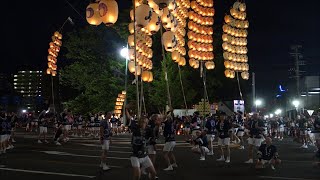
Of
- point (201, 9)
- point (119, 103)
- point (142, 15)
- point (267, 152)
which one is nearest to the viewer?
point (267, 152)

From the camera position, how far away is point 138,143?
9.84 metres

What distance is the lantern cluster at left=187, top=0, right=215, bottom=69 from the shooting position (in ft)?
111

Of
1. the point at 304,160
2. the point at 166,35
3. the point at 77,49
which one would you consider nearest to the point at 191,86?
the point at 77,49

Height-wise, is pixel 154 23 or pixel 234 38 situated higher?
pixel 234 38

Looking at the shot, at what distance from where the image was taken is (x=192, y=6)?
33844 millimetres

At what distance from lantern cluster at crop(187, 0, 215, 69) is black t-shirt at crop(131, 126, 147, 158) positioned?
960 inches

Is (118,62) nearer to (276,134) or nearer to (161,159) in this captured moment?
(276,134)

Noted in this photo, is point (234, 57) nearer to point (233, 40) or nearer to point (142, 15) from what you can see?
point (233, 40)

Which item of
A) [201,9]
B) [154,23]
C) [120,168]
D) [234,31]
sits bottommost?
[120,168]

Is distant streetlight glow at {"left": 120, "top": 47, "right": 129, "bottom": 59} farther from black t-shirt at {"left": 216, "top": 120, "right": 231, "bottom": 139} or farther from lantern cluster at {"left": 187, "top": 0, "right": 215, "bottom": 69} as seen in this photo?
black t-shirt at {"left": 216, "top": 120, "right": 231, "bottom": 139}

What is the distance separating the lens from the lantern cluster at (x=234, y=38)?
36531 millimetres

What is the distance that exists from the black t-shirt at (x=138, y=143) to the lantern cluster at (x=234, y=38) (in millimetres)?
27450

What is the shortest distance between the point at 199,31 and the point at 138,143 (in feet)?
83.4

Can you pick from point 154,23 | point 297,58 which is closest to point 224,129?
point 154,23
